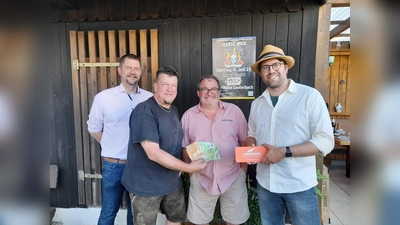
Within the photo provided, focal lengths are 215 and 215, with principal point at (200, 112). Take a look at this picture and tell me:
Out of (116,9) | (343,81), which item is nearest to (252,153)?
(116,9)

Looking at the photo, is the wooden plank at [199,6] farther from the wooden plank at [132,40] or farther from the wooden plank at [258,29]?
the wooden plank at [132,40]

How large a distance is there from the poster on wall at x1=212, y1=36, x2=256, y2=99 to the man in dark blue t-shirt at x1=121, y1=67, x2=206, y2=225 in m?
0.91

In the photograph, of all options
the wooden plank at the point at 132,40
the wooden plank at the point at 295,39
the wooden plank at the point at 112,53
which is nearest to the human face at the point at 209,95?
the wooden plank at the point at 295,39

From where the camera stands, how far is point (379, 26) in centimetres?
37

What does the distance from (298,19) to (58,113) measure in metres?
3.10

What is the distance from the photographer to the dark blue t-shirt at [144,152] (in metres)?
1.58

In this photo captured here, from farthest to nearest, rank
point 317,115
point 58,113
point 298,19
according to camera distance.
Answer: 1. point 58,113
2. point 298,19
3. point 317,115

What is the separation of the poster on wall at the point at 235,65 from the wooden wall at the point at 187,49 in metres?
→ 0.07

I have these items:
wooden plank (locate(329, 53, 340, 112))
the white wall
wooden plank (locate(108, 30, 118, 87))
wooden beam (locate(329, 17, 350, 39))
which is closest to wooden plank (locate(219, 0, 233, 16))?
wooden plank (locate(108, 30, 118, 87))

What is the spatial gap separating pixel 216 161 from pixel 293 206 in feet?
2.24

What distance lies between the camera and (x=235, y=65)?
8.04ft

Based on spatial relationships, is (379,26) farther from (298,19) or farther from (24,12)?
(298,19)

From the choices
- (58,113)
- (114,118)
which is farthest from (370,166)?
(58,113)

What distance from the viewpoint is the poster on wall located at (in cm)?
243
